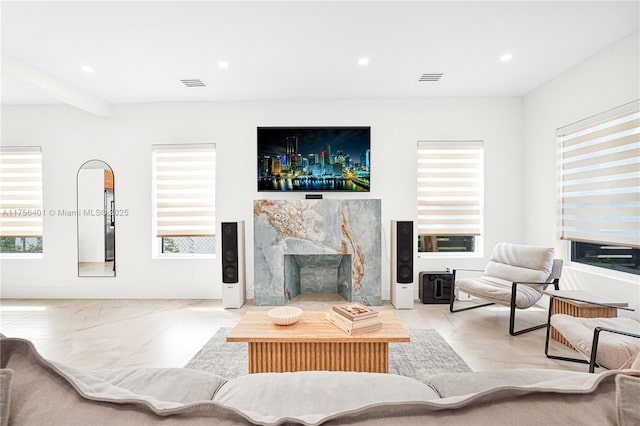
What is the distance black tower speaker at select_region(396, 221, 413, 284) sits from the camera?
152 inches

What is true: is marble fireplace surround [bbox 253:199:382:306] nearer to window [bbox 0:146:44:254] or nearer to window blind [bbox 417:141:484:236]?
window blind [bbox 417:141:484:236]

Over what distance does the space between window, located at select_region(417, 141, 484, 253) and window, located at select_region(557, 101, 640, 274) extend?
959mm

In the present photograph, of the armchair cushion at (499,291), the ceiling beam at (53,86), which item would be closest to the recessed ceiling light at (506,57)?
the armchair cushion at (499,291)

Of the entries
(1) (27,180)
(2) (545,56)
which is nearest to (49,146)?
(1) (27,180)

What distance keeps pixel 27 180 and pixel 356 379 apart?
222 inches

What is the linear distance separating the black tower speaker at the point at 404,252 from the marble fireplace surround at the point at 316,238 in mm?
235

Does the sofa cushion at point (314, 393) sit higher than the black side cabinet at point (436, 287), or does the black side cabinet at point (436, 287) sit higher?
the sofa cushion at point (314, 393)

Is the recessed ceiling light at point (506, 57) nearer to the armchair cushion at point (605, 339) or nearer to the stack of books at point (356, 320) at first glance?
the armchair cushion at point (605, 339)

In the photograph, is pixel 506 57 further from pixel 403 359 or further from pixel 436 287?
pixel 403 359

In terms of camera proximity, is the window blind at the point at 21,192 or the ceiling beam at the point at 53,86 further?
the window blind at the point at 21,192

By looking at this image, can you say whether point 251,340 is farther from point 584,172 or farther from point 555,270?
point 584,172

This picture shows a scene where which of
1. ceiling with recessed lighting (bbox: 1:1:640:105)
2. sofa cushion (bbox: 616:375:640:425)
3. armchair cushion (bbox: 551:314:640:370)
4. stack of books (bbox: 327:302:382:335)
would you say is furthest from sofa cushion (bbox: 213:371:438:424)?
ceiling with recessed lighting (bbox: 1:1:640:105)

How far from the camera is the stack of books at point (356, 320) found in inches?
81.3

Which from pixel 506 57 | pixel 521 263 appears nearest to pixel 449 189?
pixel 521 263
